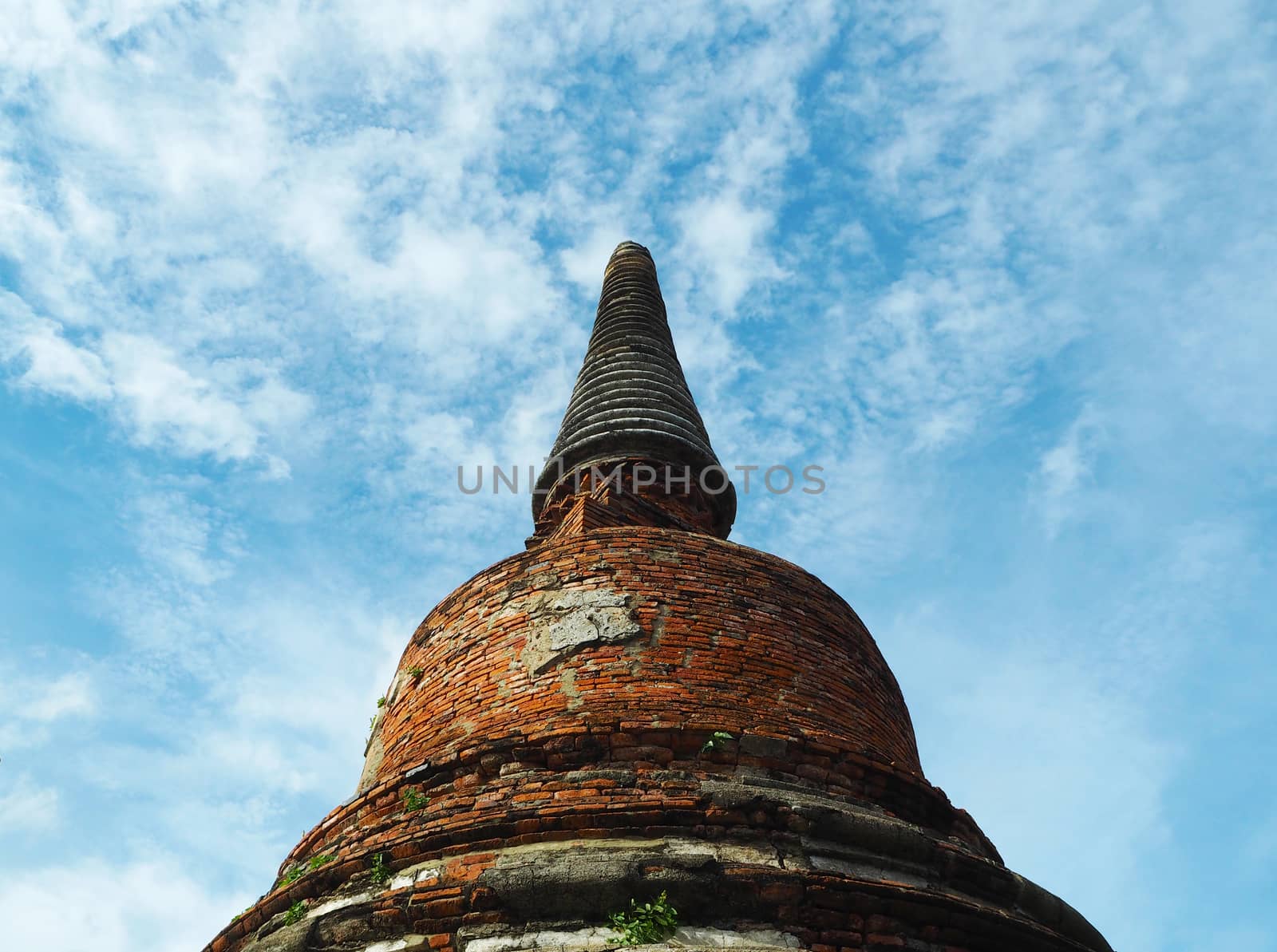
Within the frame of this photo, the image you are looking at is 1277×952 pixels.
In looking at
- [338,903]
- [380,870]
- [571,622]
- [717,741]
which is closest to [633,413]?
[571,622]

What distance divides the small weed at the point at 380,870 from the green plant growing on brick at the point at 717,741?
4.58 ft

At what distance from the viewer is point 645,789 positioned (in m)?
4.79

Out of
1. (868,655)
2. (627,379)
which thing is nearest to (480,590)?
(868,655)

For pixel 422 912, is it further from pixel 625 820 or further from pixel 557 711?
pixel 557 711

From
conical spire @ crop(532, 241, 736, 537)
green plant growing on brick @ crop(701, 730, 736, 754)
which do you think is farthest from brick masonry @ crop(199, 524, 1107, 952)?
conical spire @ crop(532, 241, 736, 537)

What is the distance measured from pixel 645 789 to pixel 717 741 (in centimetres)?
47

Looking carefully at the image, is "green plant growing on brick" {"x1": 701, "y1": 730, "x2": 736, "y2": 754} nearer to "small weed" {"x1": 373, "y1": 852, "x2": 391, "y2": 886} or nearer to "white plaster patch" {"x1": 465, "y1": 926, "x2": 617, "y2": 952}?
"white plaster patch" {"x1": 465, "y1": 926, "x2": 617, "y2": 952}

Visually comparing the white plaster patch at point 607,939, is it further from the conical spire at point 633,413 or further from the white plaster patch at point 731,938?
the conical spire at point 633,413

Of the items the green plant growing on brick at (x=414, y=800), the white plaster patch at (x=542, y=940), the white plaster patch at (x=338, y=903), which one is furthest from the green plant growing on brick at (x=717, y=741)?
the white plaster patch at (x=338, y=903)

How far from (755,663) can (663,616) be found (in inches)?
20.7

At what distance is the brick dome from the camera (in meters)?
4.29

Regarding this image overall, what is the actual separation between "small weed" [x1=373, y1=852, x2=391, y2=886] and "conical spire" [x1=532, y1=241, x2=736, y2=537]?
4840 mm

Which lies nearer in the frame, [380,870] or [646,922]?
[646,922]

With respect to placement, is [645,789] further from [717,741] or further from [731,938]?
[731,938]
